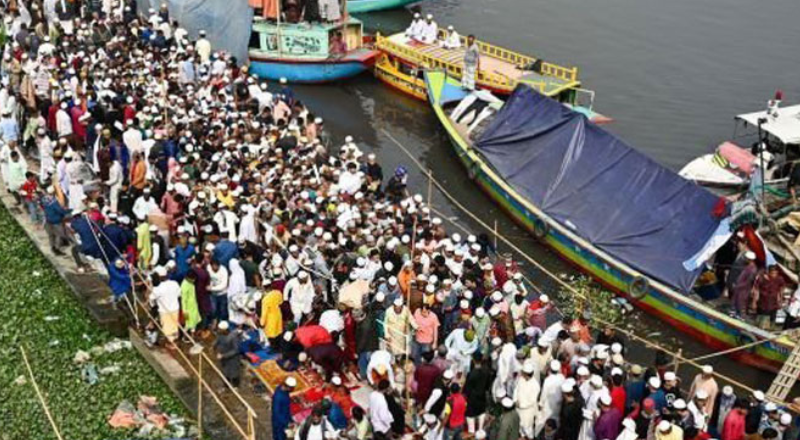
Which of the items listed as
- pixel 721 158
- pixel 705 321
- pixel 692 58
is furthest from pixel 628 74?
pixel 705 321

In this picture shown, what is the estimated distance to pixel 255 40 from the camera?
27.1 meters

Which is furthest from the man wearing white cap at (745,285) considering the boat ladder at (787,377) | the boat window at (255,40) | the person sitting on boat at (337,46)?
the boat window at (255,40)

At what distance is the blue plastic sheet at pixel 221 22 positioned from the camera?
26.5 metres

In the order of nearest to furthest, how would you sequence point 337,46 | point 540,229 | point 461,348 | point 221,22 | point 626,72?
point 461,348 → point 540,229 → point 221,22 → point 337,46 → point 626,72

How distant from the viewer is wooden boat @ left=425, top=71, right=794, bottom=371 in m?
15.8

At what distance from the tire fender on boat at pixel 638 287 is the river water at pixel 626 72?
1.97m

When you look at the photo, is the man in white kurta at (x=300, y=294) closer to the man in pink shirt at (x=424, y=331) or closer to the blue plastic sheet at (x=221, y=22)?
the man in pink shirt at (x=424, y=331)

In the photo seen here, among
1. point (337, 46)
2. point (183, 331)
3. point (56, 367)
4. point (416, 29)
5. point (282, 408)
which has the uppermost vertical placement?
point (416, 29)

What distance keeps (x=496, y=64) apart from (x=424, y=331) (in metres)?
14.9

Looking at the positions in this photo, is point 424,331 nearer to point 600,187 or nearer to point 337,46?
point 600,187

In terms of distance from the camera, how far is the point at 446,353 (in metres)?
12.2

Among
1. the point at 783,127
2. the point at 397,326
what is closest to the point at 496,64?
the point at 783,127

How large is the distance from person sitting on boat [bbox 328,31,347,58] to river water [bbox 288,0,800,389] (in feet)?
3.77

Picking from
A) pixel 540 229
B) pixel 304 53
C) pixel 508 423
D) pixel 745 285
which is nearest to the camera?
pixel 508 423
